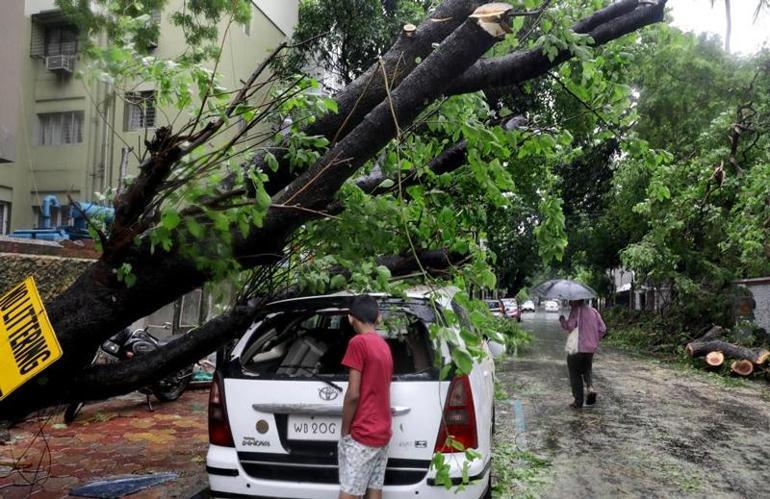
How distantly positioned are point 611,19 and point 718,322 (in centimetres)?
1590

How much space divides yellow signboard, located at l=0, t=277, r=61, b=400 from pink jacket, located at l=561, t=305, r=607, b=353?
23.5 feet

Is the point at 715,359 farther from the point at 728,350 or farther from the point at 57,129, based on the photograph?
the point at 57,129

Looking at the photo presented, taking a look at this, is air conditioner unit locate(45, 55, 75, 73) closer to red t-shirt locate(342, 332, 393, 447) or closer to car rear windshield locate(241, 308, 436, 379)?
car rear windshield locate(241, 308, 436, 379)

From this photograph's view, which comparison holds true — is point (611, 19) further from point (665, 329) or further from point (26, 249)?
point (665, 329)

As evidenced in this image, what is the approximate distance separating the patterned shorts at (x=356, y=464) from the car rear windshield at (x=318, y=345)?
20.4 inches

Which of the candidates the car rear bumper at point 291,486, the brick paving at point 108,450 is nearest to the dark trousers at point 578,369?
the brick paving at point 108,450

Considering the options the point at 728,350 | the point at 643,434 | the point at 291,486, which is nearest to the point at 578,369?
the point at 643,434

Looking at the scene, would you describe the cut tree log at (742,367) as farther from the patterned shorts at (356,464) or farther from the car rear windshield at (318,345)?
the patterned shorts at (356,464)

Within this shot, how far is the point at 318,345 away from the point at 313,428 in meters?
0.88

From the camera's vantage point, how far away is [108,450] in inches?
240

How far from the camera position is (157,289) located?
310cm

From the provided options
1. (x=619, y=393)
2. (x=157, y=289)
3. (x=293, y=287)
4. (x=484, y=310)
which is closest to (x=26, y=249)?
(x=293, y=287)

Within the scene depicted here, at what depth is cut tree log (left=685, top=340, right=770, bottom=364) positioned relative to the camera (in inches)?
508

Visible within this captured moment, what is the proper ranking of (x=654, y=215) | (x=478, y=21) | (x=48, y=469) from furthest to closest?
(x=654, y=215) → (x=48, y=469) → (x=478, y=21)
